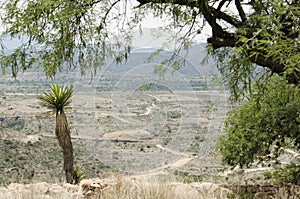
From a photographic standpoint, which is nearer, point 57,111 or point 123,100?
point 57,111

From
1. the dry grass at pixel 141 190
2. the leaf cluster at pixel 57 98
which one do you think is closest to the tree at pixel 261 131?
the dry grass at pixel 141 190

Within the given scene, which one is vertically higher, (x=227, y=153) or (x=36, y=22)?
(x=36, y=22)

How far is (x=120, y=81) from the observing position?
2125cm

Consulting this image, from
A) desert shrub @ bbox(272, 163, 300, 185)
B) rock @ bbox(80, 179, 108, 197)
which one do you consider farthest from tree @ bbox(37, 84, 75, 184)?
rock @ bbox(80, 179, 108, 197)

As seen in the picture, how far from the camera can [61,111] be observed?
14.5 m

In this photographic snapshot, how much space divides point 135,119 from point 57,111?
960 cm

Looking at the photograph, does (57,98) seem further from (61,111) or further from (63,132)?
(63,132)

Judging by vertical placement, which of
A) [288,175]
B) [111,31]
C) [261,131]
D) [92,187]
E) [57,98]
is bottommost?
[288,175]

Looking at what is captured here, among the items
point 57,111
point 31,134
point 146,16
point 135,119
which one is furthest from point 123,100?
point 146,16

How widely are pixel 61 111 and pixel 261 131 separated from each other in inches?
263

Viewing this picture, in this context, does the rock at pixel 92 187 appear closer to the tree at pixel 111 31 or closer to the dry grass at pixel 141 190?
the dry grass at pixel 141 190

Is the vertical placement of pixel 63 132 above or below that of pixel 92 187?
below

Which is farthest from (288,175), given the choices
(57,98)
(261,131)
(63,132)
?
(57,98)

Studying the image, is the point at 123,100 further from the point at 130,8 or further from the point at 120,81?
the point at 130,8
